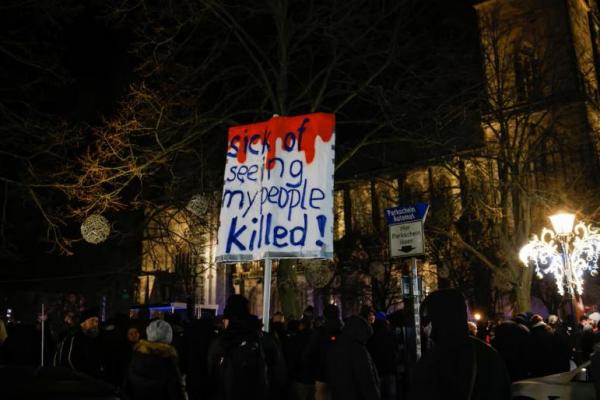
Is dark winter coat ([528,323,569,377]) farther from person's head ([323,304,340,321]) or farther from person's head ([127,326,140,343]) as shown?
person's head ([127,326,140,343])

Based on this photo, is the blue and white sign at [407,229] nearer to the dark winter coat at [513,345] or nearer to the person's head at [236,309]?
the dark winter coat at [513,345]

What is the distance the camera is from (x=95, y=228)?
1318 cm

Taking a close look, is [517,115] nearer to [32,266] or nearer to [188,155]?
[188,155]

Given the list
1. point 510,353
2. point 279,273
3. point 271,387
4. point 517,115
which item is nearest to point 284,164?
point 271,387

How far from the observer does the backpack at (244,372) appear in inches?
192

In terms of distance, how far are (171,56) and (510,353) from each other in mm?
10173

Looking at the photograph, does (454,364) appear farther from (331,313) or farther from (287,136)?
(287,136)

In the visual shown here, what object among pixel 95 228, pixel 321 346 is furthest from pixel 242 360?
pixel 95 228

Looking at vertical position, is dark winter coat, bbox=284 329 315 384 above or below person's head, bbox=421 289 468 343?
below

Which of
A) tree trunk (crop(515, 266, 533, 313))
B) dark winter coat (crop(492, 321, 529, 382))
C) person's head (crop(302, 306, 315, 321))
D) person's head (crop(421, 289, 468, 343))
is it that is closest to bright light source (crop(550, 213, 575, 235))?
dark winter coat (crop(492, 321, 529, 382))

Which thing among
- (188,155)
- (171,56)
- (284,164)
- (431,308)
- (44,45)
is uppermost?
(171,56)

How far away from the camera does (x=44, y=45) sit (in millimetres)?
11039

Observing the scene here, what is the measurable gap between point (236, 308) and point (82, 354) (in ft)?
10.8

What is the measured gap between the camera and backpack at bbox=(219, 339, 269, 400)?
4871mm
